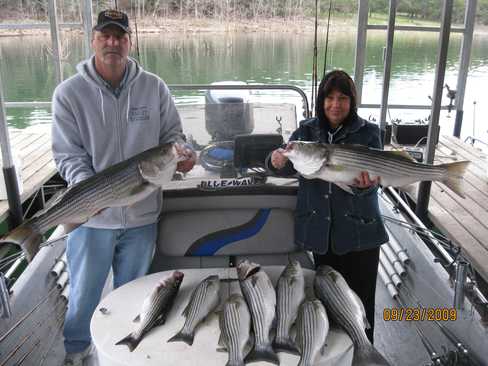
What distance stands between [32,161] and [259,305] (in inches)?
215

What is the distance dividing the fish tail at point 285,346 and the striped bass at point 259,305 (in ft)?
0.10

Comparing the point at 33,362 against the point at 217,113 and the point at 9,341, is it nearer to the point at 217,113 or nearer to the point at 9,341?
the point at 9,341

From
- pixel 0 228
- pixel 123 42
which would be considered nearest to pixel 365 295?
pixel 123 42

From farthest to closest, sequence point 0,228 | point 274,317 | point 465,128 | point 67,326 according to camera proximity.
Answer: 1. point 465,128
2. point 0,228
3. point 67,326
4. point 274,317

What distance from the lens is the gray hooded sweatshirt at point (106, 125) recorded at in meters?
2.61

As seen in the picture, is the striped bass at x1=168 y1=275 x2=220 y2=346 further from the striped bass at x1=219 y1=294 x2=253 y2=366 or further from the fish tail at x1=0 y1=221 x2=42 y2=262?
the fish tail at x1=0 y1=221 x2=42 y2=262

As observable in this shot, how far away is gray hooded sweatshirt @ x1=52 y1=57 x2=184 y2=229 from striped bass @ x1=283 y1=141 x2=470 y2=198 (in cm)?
79

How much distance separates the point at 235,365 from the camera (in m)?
1.90

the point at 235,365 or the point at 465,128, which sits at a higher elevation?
the point at 235,365

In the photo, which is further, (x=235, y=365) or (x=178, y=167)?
(x=178, y=167)

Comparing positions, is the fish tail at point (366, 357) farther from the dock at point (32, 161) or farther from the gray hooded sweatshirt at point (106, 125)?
the dock at point (32, 161)

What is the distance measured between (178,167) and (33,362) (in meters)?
1.51

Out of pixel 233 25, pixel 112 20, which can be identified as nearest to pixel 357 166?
pixel 112 20
